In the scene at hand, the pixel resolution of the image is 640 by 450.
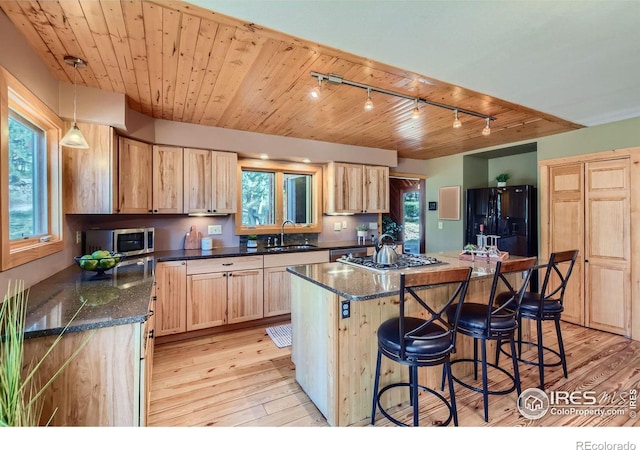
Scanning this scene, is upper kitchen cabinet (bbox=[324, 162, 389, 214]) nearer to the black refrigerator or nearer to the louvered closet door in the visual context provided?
the black refrigerator

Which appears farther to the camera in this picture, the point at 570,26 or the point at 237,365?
the point at 237,365

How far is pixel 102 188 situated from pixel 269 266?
1.82 metres

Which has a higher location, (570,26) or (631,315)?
(570,26)

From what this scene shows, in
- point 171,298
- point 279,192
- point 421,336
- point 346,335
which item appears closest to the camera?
point 421,336

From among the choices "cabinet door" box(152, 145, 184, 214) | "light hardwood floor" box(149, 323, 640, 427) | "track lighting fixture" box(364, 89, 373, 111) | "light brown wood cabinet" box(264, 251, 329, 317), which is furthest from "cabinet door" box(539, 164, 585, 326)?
"cabinet door" box(152, 145, 184, 214)

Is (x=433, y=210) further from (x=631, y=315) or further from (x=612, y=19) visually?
(x=612, y=19)

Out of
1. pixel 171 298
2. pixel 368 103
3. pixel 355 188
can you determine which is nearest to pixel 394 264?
pixel 368 103

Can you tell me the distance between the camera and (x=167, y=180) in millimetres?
3320

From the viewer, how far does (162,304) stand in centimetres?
303

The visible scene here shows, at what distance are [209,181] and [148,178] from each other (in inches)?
25.0

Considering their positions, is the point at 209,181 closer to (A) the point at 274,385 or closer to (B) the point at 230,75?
(B) the point at 230,75

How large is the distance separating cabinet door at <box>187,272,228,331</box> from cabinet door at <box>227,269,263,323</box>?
69mm
